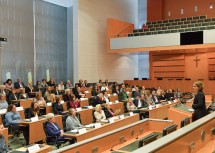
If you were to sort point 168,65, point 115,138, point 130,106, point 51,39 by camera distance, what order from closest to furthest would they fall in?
point 115,138
point 130,106
point 51,39
point 168,65

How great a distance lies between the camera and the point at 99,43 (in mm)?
18156

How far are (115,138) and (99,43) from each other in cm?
1403

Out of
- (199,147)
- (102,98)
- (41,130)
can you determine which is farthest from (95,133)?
(102,98)

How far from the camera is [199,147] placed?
3.33m

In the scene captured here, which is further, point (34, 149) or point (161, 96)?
Answer: point (161, 96)

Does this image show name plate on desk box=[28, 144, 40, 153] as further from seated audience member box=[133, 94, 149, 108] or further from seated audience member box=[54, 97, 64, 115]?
seated audience member box=[133, 94, 149, 108]

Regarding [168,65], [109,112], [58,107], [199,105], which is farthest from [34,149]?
[168,65]

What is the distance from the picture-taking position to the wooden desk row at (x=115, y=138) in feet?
12.1

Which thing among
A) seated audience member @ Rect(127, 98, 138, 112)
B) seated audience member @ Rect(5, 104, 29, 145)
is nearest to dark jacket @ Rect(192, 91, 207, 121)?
seated audience member @ Rect(5, 104, 29, 145)

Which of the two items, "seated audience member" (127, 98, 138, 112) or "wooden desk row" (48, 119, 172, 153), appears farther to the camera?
"seated audience member" (127, 98, 138, 112)

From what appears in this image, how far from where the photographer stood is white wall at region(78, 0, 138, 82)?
16.7 m

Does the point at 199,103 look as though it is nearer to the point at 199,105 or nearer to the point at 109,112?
the point at 199,105

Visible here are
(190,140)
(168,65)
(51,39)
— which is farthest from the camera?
(168,65)

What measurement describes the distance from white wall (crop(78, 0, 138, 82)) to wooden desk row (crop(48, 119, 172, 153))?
1117 centimetres
